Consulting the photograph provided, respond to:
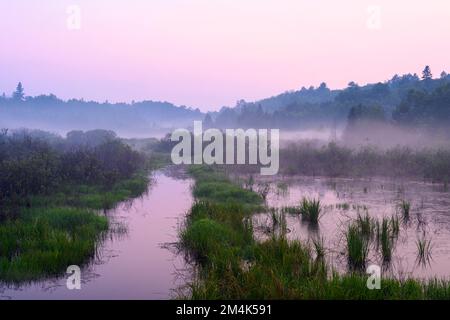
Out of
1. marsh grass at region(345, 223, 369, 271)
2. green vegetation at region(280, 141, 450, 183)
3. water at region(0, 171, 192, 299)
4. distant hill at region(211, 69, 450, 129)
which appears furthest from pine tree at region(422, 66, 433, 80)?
marsh grass at region(345, 223, 369, 271)

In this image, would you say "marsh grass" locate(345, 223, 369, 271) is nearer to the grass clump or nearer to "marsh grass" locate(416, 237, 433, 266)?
"marsh grass" locate(416, 237, 433, 266)

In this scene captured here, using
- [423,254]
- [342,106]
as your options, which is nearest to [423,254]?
[423,254]

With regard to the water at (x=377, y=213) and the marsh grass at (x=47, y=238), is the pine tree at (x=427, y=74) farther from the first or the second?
the marsh grass at (x=47, y=238)

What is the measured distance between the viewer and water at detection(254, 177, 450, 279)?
12438mm

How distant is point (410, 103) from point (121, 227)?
182 ft

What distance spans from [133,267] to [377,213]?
11.5 m

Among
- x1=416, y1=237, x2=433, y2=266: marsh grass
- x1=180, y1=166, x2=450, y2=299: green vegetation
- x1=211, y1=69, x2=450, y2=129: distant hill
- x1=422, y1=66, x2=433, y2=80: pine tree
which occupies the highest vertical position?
x1=422, y1=66, x2=433, y2=80: pine tree

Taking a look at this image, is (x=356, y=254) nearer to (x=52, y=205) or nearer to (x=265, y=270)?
(x=265, y=270)

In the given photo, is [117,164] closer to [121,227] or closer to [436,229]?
[121,227]

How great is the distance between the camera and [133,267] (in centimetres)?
1202

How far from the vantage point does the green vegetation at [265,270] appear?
8562mm

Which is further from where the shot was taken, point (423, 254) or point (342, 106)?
point (342, 106)

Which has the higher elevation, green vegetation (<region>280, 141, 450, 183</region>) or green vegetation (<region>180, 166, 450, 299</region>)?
green vegetation (<region>280, 141, 450, 183</region>)

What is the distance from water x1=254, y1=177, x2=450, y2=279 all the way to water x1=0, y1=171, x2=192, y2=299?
11.2 feet
